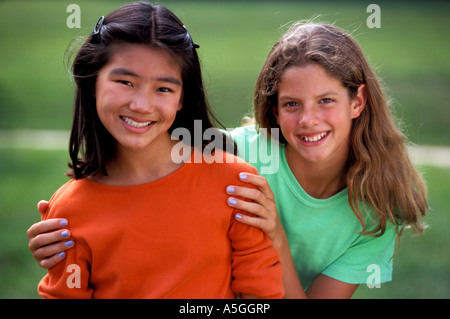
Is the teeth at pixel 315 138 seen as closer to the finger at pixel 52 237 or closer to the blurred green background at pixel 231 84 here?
the blurred green background at pixel 231 84

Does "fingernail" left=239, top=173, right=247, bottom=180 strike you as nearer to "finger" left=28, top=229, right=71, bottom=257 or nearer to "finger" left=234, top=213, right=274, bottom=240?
"finger" left=234, top=213, right=274, bottom=240

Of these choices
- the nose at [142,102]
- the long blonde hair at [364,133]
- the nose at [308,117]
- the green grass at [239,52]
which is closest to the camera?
the nose at [142,102]

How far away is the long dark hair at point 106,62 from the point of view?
2057 mm

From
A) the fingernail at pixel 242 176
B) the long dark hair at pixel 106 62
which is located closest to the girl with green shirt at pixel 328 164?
the fingernail at pixel 242 176

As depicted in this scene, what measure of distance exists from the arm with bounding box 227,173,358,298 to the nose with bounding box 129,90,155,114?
1.48 feet

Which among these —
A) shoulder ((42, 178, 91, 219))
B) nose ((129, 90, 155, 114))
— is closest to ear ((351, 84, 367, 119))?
nose ((129, 90, 155, 114))

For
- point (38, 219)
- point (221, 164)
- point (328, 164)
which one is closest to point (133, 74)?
point (221, 164)

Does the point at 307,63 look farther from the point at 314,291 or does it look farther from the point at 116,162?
the point at 314,291

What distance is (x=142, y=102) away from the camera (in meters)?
2.00

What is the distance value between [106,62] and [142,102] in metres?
0.23

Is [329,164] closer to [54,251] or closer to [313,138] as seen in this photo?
[313,138]

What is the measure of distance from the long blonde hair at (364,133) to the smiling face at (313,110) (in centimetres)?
7

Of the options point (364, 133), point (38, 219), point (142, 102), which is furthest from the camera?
point (38, 219)
